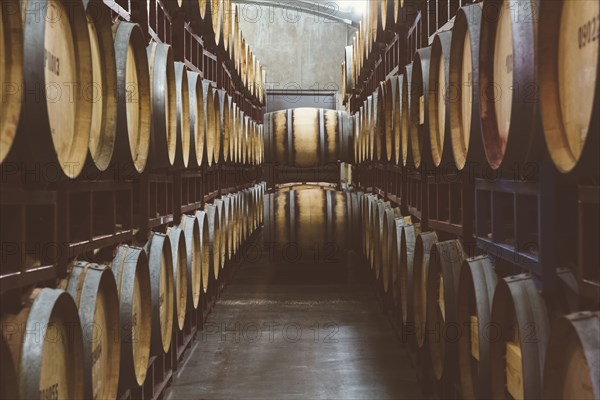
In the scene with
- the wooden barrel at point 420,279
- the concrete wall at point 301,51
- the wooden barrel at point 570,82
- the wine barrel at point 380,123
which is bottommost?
the wooden barrel at point 420,279

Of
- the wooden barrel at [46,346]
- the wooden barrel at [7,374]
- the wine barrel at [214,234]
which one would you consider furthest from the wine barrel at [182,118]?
the wooden barrel at [7,374]

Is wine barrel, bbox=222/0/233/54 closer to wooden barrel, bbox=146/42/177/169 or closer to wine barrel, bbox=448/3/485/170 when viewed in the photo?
wooden barrel, bbox=146/42/177/169

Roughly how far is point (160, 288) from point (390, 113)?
10.6 feet

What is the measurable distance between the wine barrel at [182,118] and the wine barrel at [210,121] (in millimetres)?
1113

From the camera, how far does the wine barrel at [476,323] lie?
8.34ft

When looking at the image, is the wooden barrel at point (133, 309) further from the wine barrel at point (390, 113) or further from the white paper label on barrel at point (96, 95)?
the wine barrel at point (390, 113)

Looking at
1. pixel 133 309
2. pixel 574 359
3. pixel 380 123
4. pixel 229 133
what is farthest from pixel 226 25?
pixel 574 359

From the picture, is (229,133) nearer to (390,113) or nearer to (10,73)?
(390,113)

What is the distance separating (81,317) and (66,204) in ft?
1.67

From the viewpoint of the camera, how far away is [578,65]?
173 centimetres

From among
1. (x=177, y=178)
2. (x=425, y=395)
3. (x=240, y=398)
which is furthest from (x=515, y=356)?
(x=177, y=178)

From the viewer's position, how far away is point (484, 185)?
316cm

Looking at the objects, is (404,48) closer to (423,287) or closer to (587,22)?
(423,287)

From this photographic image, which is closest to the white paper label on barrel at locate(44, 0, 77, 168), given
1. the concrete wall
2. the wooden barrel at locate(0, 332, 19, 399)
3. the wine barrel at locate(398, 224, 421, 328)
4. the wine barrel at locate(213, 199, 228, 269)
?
the wooden barrel at locate(0, 332, 19, 399)
